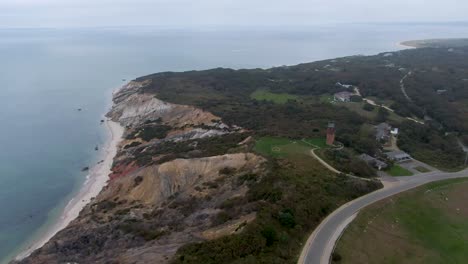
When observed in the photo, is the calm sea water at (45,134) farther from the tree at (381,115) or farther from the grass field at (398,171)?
the tree at (381,115)

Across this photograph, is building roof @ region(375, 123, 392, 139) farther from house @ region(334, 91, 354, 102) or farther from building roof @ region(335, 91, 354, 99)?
building roof @ region(335, 91, 354, 99)

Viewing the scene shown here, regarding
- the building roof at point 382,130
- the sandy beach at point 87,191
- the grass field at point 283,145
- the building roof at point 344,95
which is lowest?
the sandy beach at point 87,191

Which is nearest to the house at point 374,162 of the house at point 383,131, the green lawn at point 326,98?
the house at point 383,131

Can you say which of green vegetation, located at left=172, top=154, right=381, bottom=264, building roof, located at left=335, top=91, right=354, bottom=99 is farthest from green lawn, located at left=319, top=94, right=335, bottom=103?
green vegetation, located at left=172, top=154, right=381, bottom=264

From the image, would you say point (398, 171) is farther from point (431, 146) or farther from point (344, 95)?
point (344, 95)

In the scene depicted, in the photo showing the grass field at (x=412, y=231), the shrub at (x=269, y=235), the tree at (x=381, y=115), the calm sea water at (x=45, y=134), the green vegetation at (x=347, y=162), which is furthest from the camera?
the tree at (x=381, y=115)

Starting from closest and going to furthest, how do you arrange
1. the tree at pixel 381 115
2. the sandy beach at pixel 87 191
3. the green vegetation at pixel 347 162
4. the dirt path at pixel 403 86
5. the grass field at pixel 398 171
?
the green vegetation at pixel 347 162 → the grass field at pixel 398 171 → the sandy beach at pixel 87 191 → the tree at pixel 381 115 → the dirt path at pixel 403 86

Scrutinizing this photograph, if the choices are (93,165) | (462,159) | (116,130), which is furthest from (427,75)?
(93,165)
